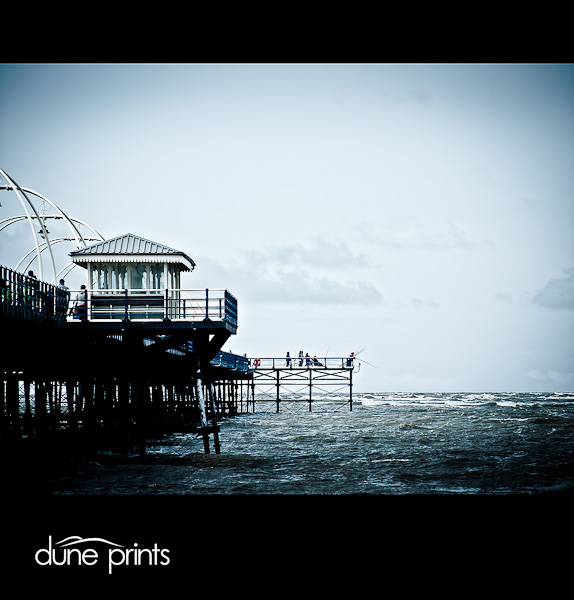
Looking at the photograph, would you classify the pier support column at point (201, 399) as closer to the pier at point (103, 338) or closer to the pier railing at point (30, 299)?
the pier at point (103, 338)

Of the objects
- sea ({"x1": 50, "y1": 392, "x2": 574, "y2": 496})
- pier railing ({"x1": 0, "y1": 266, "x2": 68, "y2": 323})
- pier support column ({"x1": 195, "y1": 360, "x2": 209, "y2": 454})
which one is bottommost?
sea ({"x1": 50, "y1": 392, "x2": 574, "y2": 496})

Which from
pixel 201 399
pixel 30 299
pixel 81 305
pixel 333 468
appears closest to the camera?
pixel 30 299
